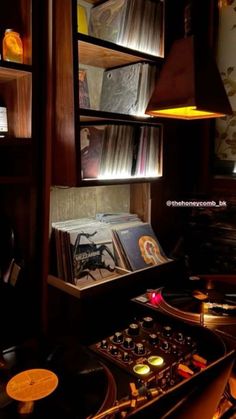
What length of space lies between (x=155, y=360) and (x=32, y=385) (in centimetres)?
42

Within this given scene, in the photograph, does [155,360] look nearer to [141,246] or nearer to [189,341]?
[189,341]

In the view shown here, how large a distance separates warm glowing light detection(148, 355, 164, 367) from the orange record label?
1.07 ft

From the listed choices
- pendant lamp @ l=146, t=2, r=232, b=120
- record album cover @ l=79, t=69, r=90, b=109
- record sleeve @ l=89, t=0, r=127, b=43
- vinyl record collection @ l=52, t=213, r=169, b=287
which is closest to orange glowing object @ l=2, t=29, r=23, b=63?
record album cover @ l=79, t=69, r=90, b=109

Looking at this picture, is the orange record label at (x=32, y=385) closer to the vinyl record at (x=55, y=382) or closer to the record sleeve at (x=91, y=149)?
the vinyl record at (x=55, y=382)

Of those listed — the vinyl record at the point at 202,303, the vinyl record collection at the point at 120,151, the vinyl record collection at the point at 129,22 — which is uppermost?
the vinyl record collection at the point at 129,22

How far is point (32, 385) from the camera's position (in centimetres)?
106

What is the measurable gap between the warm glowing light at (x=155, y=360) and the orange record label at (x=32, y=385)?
328 mm

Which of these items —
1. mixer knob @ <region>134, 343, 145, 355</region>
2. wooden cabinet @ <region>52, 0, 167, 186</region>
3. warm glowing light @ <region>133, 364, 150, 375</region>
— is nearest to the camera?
warm glowing light @ <region>133, 364, 150, 375</region>

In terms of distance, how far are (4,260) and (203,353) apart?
2.99 feet

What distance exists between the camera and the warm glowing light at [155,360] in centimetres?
122

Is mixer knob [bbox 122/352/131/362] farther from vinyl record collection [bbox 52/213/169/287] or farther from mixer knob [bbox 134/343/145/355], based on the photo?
vinyl record collection [bbox 52/213/169/287]

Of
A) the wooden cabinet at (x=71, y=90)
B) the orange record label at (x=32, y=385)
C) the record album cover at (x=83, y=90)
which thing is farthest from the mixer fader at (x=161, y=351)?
the record album cover at (x=83, y=90)

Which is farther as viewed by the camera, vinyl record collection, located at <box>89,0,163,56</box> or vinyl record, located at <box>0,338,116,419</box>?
vinyl record collection, located at <box>89,0,163,56</box>

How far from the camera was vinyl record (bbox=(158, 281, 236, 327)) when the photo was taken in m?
1.49
